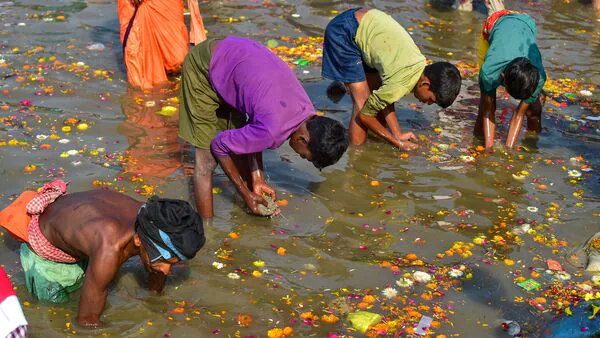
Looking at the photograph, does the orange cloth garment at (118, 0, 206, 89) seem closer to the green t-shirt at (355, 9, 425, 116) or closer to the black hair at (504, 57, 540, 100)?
the green t-shirt at (355, 9, 425, 116)

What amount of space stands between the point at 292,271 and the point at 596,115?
13.4 feet

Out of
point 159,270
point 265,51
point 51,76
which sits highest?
point 265,51


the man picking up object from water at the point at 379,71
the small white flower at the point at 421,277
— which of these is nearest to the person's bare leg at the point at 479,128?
the man picking up object from water at the point at 379,71

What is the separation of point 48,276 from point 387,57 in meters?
3.20

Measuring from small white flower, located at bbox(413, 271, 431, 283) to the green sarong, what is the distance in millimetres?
1975

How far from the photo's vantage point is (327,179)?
6.34 meters

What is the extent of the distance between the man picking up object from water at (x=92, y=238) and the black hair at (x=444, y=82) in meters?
2.70

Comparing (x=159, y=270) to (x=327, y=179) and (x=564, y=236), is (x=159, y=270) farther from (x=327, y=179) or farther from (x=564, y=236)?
(x=564, y=236)

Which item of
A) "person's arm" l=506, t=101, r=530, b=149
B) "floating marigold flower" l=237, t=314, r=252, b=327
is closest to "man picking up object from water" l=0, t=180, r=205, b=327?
"floating marigold flower" l=237, t=314, r=252, b=327

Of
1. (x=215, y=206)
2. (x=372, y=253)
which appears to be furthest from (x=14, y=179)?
(x=372, y=253)

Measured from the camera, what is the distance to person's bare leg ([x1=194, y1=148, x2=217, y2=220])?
5445mm

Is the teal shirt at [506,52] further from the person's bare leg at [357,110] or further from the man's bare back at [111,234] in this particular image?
the man's bare back at [111,234]

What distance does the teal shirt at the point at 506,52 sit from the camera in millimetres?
6660

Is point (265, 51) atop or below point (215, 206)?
atop
